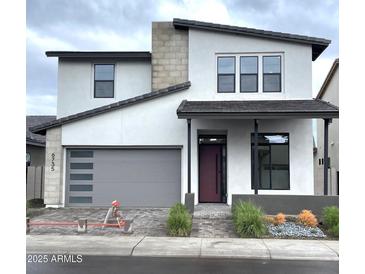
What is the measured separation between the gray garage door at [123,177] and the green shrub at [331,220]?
6.16m

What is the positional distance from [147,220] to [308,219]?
16.8ft

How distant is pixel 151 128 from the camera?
16.0 m

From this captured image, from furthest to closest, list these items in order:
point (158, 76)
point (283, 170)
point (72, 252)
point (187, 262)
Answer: point (158, 76), point (283, 170), point (72, 252), point (187, 262)

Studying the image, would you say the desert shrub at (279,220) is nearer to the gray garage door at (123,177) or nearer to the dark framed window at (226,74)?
the gray garage door at (123,177)

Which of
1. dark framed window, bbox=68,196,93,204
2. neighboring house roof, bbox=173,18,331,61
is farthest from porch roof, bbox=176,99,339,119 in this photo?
dark framed window, bbox=68,196,93,204

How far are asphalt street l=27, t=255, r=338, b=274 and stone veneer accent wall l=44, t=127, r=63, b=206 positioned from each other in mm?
7726

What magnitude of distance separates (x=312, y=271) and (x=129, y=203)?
32.2 ft

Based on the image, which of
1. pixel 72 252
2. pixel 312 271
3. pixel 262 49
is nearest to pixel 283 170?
pixel 262 49

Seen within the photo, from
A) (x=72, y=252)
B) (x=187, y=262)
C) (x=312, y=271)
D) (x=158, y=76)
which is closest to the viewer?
(x=312, y=271)

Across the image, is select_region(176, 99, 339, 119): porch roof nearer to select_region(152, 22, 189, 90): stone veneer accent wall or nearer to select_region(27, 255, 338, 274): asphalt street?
select_region(152, 22, 189, 90): stone veneer accent wall

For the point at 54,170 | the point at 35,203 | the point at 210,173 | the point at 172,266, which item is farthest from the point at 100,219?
the point at 172,266

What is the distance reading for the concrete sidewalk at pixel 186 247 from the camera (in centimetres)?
874

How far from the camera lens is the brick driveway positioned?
11.1 metres
